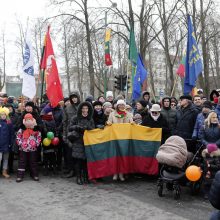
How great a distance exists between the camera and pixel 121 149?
794 centimetres

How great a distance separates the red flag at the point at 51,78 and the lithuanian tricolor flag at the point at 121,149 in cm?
181

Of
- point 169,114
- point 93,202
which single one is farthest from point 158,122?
point 93,202

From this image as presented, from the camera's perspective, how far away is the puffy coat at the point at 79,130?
7852 millimetres

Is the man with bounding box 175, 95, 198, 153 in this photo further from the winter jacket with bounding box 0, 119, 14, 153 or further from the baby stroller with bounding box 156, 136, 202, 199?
the winter jacket with bounding box 0, 119, 14, 153

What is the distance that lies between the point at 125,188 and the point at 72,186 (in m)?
1.18

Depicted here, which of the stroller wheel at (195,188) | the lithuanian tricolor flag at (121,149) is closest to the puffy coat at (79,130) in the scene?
the lithuanian tricolor flag at (121,149)

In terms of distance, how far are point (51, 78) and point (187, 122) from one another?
3.92 m

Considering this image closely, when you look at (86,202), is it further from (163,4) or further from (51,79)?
(163,4)

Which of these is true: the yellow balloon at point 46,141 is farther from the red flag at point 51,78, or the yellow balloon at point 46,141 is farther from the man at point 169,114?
the man at point 169,114

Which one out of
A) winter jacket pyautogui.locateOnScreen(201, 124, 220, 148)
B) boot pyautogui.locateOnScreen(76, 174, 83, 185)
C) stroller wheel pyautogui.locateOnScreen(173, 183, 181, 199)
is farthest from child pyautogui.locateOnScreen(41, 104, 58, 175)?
winter jacket pyautogui.locateOnScreen(201, 124, 220, 148)

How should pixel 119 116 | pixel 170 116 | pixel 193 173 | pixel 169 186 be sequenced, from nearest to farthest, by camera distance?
pixel 193 173 → pixel 169 186 → pixel 119 116 → pixel 170 116

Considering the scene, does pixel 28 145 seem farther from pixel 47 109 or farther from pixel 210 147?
pixel 210 147

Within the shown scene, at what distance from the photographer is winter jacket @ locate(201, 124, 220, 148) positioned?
6898 millimetres

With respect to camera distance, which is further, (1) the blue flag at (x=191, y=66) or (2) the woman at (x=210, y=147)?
(1) the blue flag at (x=191, y=66)
